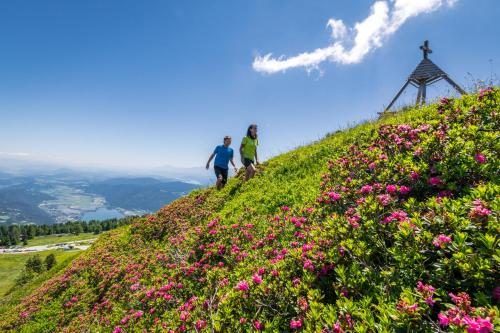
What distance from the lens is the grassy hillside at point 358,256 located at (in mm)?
3104

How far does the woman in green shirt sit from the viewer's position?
15680 millimetres

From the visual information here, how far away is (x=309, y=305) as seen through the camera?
3.94m

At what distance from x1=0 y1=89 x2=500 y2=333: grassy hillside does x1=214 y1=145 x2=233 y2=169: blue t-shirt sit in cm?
505

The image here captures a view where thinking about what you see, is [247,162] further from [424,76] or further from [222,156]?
[424,76]

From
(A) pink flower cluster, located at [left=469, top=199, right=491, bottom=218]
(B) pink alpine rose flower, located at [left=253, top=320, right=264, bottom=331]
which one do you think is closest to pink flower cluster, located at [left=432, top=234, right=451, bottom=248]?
(A) pink flower cluster, located at [left=469, top=199, right=491, bottom=218]

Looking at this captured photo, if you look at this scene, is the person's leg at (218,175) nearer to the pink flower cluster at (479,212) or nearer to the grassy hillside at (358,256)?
the grassy hillside at (358,256)

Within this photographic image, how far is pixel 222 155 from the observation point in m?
16.2

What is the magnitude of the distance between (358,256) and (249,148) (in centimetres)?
1190

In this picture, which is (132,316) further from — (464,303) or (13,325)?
(13,325)

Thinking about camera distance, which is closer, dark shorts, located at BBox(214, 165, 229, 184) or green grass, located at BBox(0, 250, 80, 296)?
dark shorts, located at BBox(214, 165, 229, 184)

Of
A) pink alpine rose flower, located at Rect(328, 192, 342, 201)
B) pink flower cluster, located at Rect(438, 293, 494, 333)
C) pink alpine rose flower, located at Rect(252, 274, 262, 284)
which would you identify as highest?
pink alpine rose flower, located at Rect(328, 192, 342, 201)


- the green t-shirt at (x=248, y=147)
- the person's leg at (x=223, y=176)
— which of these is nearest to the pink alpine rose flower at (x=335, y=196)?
the green t-shirt at (x=248, y=147)

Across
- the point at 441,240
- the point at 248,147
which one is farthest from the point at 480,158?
the point at 248,147

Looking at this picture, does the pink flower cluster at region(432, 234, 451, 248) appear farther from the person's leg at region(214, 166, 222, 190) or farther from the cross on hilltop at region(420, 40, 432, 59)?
the cross on hilltop at region(420, 40, 432, 59)
